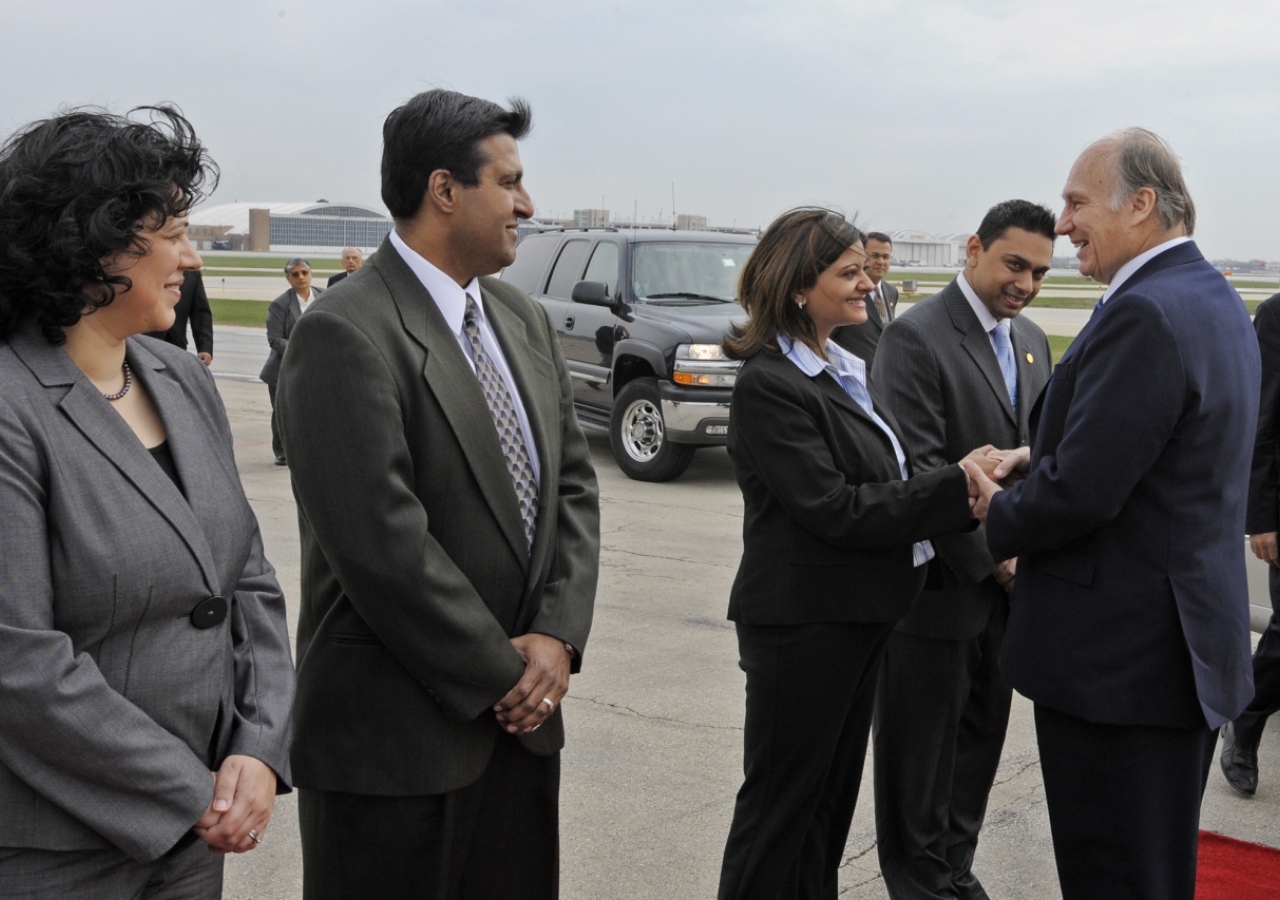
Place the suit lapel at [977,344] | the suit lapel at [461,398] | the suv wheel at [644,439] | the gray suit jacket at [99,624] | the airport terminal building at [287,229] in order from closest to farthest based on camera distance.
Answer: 1. the gray suit jacket at [99,624]
2. the suit lapel at [461,398]
3. the suit lapel at [977,344]
4. the suv wheel at [644,439]
5. the airport terminal building at [287,229]

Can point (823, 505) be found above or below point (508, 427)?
below

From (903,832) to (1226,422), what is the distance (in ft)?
5.25

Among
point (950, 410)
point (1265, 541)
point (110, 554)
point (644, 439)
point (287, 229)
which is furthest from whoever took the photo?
point (287, 229)

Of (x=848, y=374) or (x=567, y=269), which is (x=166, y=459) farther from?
(x=567, y=269)

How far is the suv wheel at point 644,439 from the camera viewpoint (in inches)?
430

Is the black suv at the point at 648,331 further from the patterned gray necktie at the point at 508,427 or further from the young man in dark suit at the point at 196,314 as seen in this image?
the patterned gray necktie at the point at 508,427

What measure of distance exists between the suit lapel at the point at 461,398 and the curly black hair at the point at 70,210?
0.51 m

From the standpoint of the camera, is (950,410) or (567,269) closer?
(950,410)

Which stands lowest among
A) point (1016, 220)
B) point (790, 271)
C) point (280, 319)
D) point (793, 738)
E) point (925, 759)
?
point (925, 759)

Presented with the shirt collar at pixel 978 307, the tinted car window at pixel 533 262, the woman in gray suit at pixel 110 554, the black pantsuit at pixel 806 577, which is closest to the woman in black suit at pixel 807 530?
the black pantsuit at pixel 806 577

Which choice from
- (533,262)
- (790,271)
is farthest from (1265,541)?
(533,262)

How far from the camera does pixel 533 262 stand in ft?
43.5

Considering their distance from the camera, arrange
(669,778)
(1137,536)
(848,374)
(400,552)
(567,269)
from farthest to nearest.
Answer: (567,269)
(669,778)
(848,374)
(1137,536)
(400,552)

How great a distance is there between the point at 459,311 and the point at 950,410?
5.55 feet
